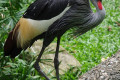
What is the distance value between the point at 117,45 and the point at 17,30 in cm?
255

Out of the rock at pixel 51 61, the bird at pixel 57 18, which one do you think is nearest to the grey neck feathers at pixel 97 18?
the bird at pixel 57 18

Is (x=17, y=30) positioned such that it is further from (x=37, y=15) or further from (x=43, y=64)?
(x=43, y=64)

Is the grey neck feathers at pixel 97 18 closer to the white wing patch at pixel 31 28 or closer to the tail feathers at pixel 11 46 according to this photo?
the white wing patch at pixel 31 28

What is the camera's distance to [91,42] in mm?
5121

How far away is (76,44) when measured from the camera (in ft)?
16.7

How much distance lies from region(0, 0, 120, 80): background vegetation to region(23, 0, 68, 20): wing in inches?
17.9

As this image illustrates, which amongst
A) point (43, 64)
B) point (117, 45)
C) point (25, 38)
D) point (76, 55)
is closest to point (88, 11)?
point (25, 38)

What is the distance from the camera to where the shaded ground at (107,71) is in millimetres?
3328

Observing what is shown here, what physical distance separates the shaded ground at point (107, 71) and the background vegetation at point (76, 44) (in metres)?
0.43

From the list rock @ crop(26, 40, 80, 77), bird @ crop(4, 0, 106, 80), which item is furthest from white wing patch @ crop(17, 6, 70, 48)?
rock @ crop(26, 40, 80, 77)

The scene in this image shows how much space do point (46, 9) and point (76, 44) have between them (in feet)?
8.12

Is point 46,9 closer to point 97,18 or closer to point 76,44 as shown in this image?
point 97,18

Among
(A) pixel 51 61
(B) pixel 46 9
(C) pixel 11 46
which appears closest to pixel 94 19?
(B) pixel 46 9

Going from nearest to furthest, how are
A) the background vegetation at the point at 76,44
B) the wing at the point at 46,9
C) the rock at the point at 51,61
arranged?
the wing at the point at 46,9, the background vegetation at the point at 76,44, the rock at the point at 51,61
